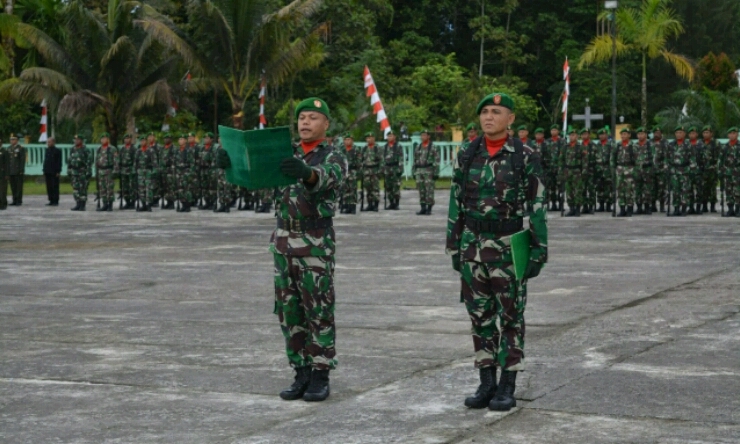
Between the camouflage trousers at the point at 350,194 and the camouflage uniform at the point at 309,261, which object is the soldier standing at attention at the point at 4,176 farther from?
the camouflage uniform at the point at 309,261

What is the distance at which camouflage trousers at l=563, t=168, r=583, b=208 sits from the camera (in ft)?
88.5

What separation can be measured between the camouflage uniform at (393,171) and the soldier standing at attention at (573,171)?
4008 mm

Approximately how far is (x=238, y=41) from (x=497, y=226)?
29649 mm

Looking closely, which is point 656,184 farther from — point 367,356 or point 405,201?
point 367,356

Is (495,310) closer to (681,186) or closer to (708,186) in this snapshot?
(681,186)

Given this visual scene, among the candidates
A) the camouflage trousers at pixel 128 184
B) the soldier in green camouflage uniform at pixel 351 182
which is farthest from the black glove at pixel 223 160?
the camouflage trousers at pixel 128 184

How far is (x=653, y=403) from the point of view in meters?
7.53

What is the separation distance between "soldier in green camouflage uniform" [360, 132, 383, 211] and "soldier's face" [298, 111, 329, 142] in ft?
69.8

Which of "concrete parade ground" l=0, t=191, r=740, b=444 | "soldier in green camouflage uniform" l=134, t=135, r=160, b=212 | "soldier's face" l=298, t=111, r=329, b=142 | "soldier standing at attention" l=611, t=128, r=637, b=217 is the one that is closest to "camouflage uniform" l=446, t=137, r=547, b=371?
"concrete parade ground" l=0, t=191, r=740, b=444

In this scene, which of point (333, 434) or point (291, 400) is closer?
point (333, 434)

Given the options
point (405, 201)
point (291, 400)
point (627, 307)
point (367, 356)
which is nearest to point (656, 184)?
point (405, 201)

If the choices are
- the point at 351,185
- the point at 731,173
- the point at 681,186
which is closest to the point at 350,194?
the point at 351,185

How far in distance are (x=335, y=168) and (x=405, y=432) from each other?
1.67m

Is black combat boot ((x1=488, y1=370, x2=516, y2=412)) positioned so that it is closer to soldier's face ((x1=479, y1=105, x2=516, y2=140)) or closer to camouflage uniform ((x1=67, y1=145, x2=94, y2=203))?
soldier's face ((x1=479, y1=105, x2=516, y2=140))
